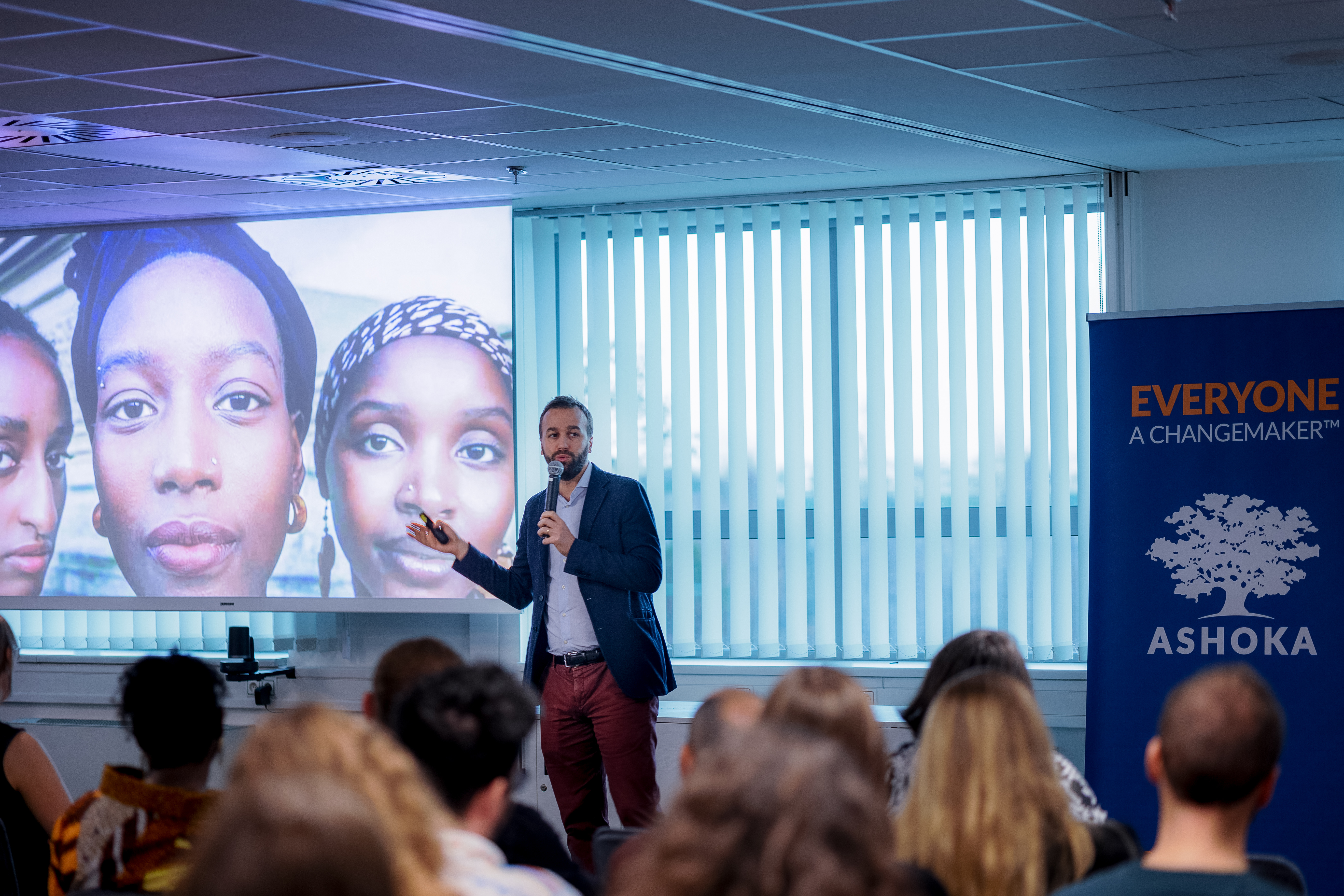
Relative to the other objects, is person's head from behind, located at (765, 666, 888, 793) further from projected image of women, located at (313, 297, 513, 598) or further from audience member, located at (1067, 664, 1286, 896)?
projected image of women, located at (313, 297, 513, 598)

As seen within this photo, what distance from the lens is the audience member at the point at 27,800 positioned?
2922mm

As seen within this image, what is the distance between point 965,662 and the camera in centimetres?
282

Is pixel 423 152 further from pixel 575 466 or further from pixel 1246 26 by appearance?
pixel 1246 26

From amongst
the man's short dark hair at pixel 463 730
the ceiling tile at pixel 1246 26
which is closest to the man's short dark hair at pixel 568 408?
the ceiling tile at pixel 1246 26

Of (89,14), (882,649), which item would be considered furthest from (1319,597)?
(89,14)

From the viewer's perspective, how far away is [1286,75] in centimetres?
377

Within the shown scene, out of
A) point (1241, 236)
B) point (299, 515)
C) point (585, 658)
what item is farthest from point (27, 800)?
point (1241, 236)

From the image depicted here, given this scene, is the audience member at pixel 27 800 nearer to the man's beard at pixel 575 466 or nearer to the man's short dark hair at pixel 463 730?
the man's short dark hair at pixel 463 730

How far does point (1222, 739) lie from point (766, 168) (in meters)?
3.64

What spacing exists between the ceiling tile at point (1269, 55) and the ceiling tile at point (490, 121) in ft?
6.14

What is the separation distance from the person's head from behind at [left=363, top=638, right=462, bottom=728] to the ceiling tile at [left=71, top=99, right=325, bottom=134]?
7.06ft

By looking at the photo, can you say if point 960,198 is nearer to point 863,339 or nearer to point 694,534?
point 863,339

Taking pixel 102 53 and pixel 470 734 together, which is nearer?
pixel 470 734

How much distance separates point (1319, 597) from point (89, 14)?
4.33 m
